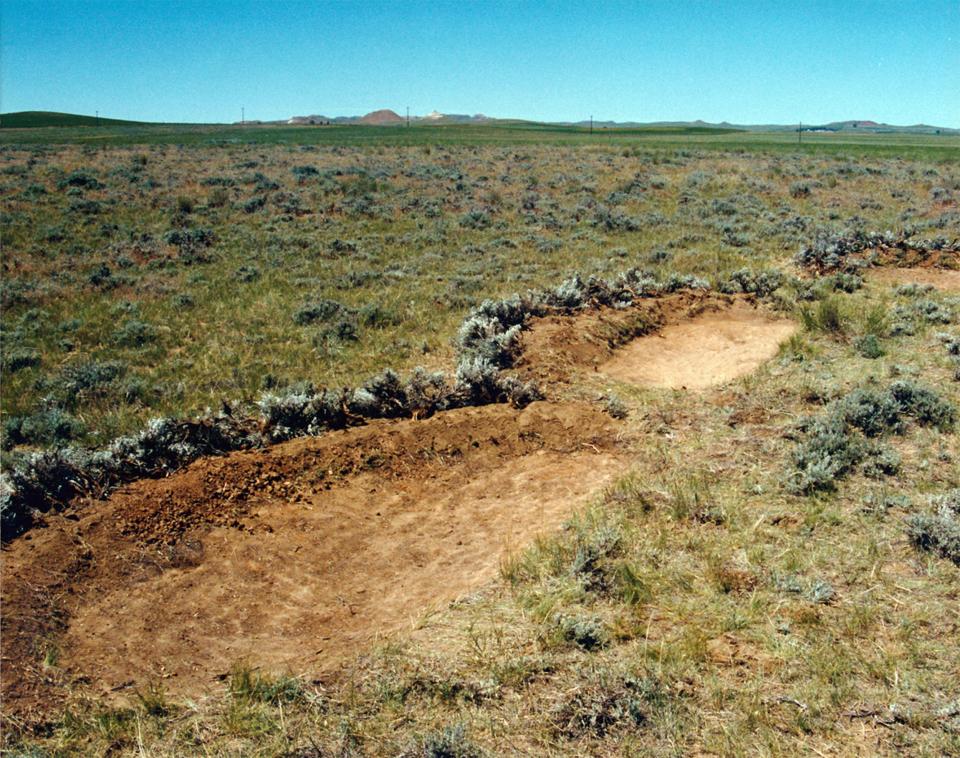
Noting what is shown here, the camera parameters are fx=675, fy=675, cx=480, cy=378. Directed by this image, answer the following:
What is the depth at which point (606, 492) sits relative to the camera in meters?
7.01

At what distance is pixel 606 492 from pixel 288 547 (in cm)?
321

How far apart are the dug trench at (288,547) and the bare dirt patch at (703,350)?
A: 71.2 inches

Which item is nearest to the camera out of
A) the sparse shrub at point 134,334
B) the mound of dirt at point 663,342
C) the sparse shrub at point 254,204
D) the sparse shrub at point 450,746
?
the sparse shrub at point 450,746

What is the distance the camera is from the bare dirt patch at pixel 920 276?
15219 mm

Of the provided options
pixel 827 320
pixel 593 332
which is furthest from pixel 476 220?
pixel 827 320

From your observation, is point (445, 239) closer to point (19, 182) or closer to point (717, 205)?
point (717, 205)

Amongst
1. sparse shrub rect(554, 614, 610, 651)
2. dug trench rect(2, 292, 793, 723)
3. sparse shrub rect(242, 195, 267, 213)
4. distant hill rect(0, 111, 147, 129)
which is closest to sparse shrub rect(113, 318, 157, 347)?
dug trench rect(2, 292, 793, 723)

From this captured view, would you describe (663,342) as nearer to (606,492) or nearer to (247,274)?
(606,492)

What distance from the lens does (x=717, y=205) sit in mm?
25469

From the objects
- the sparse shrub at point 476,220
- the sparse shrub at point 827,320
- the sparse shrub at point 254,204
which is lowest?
the sparse shrub at point 827,320

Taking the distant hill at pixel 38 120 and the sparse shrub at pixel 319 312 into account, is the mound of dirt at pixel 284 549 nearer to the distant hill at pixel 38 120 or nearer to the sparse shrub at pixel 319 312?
the sparse shrub at pixel 319 312

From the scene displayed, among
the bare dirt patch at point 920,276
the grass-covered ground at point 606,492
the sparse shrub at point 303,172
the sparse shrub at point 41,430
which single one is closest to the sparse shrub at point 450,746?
the grass-covered ground at point 606,492

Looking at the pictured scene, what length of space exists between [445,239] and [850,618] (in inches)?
667

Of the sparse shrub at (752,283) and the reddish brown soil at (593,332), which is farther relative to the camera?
the sparse shrub at (752,283)
